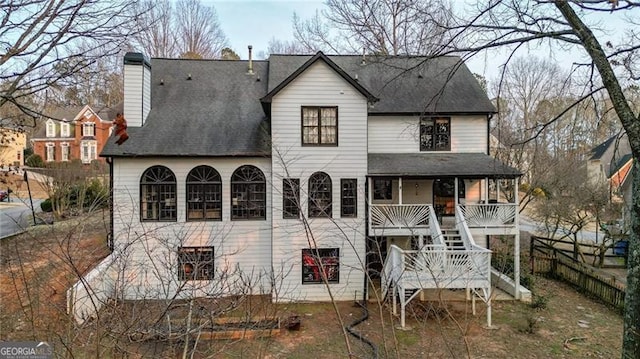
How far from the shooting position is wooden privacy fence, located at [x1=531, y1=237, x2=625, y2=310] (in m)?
11.5

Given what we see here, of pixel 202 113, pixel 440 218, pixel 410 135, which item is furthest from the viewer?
pixel 410 135

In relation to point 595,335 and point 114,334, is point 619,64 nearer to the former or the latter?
point 595,335

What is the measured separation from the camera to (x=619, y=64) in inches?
299

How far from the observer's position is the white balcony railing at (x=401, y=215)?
41.4 ft

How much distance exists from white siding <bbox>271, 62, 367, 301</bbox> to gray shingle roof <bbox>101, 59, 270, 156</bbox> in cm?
106

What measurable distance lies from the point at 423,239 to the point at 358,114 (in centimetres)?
475

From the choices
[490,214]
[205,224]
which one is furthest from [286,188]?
[490,214]

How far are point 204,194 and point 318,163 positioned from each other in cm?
398

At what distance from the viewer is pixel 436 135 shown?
14602 mm

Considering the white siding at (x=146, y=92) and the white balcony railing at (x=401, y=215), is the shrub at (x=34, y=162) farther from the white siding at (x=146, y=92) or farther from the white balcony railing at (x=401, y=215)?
the white balcony railing at (x=401, y=215)

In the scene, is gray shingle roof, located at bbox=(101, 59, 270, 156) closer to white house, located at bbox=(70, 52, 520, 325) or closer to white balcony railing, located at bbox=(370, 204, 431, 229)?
white house, located at bbox=(70, 52, 520, 325)

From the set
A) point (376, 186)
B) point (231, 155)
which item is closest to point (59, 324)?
point (231, 155)

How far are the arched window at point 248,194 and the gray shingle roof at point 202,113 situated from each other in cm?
74

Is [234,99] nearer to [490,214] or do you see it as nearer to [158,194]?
[158,194]
